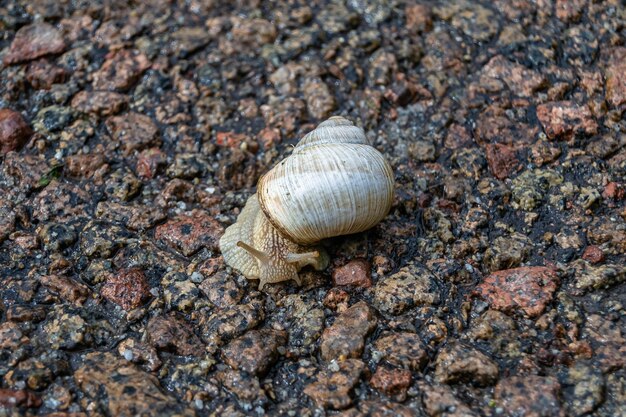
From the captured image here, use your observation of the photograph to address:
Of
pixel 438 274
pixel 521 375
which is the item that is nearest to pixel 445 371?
pixel 521 375

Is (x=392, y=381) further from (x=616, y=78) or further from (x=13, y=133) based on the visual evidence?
(x=13, y=133)

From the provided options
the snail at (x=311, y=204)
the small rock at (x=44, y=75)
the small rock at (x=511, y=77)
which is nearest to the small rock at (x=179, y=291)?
the snail at (x=311, y=204)

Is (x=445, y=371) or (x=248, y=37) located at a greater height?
(x=248, y=37)

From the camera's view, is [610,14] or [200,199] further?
[610,14]

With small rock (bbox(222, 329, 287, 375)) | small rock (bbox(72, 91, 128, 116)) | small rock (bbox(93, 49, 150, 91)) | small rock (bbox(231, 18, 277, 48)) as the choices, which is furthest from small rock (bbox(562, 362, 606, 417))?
small rock (bbox(93, 49, 150, 91))

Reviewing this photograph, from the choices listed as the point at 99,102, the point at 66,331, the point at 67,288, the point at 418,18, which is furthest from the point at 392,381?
the point at 418,18

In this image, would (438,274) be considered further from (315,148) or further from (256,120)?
(256,120)

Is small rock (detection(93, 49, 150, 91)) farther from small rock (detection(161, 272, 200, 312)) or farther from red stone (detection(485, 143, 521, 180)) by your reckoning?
red stone (detection(485, 143, 521, 180))

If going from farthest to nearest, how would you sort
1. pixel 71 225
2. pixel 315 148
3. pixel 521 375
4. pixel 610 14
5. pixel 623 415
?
pixel 610 14
pixel 71 225
pixel 315 148
pixel 521 375
pixel 623 415
